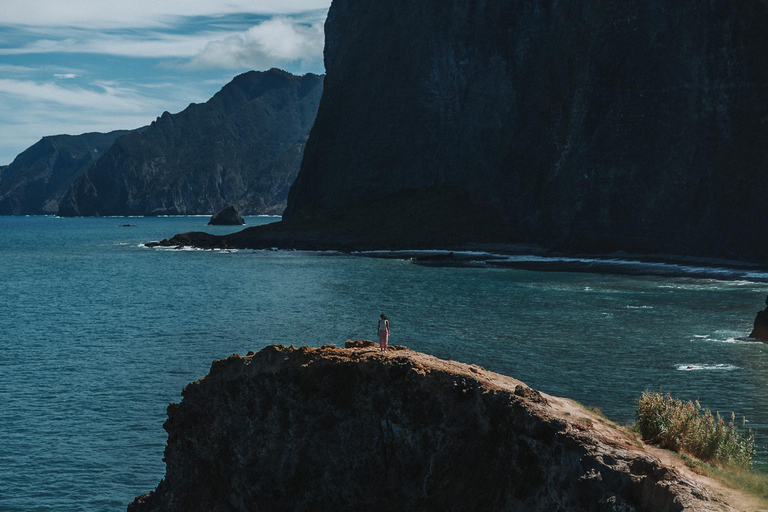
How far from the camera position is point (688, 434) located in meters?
17.7

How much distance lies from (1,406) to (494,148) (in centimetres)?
12173

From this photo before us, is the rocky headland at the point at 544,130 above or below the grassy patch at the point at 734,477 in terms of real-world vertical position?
above

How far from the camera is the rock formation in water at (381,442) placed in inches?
645

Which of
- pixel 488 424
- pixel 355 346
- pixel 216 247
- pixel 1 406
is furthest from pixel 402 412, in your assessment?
pixel 216 247

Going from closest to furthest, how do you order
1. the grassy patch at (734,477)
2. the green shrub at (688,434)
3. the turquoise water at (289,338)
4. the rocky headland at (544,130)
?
the grassy patch at (734,477), the green shrub at (688,434), the turquoise water at (289,338), the rocky headland at (544,130)

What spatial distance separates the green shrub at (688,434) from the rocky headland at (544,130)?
82440 millimetres

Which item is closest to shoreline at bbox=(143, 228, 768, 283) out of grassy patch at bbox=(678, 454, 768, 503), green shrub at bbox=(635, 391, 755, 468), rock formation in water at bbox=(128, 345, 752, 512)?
green shrub at bbox=(635, 391, 755, 468)

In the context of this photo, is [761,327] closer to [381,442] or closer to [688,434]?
[688,434]

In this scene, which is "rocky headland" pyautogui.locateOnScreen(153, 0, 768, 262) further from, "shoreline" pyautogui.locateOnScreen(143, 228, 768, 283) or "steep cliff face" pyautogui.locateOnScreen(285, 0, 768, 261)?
"shoreline" pyautogui.locateOnScreen(143, 228, 768, 283)

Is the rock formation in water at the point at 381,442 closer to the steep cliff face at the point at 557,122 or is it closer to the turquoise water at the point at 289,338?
the turquoise water at the point at 289,338

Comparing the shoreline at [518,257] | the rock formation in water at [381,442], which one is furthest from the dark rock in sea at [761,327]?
the rock formation in water at [381,442]

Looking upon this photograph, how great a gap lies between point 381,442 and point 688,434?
292 inches

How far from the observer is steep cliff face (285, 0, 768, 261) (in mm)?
94750

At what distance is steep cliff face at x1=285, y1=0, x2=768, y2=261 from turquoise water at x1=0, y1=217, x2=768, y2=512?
19.3 m
